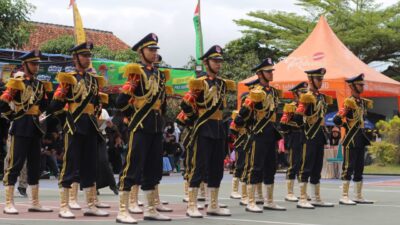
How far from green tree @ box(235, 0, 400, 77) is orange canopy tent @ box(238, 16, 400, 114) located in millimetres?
11856

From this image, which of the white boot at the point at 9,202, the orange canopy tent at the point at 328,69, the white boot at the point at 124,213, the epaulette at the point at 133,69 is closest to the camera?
the white boot at the point at 124,213

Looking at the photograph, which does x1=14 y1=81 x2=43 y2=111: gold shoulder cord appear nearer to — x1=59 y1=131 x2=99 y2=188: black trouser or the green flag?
x1=59 y1=131 x2=99 y2=188: black trouser

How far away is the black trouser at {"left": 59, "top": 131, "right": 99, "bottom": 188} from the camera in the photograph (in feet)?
32.1

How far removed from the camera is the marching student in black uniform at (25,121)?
10.1 metres

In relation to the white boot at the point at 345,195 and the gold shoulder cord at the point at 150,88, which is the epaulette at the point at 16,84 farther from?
the white boot at the point at 345,195

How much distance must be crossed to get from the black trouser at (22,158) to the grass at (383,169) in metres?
14.4

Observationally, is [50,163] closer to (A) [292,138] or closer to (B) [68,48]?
(A) [292,138]

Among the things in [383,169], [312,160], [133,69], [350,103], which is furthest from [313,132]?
[383,169]

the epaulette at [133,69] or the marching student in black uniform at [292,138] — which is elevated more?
the epaulette at [133,69]

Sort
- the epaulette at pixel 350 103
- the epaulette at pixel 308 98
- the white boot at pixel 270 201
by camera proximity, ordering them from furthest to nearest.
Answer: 1. the epaulette at pixel 350 103
2. the epaulette at pixel 308 98
3. the white boot at pixel 270 201

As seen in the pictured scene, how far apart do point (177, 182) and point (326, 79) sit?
Result: 5635 mm

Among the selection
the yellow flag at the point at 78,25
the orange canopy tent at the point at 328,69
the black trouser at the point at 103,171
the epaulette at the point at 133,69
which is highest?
the yellow flag at the point at 78,25

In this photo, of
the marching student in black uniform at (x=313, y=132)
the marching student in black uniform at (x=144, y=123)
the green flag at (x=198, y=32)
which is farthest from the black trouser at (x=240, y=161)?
the green flag at (x=198, y=32)

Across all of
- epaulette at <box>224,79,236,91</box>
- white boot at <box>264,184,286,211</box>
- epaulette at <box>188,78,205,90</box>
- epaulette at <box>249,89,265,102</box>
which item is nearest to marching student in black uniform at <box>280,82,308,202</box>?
white boot at <box>264,184,286,211</box>
